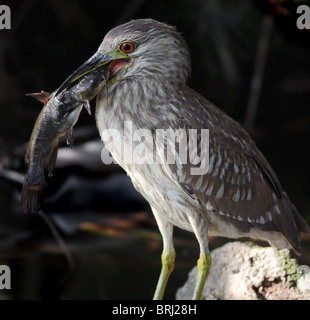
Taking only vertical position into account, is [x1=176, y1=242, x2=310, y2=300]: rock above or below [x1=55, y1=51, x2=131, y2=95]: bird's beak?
below

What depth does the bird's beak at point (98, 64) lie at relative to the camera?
2.45m

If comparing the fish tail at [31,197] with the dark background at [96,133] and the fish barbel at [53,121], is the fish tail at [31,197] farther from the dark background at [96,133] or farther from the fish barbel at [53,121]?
the dark background at [96,133]

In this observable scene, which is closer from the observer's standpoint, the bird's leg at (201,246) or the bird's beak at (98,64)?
the bird's beak at (98,64)

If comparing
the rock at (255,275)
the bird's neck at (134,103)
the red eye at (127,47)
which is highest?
the red eye at (127,47)

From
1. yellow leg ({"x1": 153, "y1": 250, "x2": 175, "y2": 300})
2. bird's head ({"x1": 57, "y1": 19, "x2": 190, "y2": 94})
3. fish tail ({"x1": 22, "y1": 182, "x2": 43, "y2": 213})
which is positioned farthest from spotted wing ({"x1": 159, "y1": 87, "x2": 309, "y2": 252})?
fish tail ({"x1": 22, "y1": 182, "x2": 43, "y2": 213})

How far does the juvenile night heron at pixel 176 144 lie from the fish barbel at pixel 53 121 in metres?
0.04

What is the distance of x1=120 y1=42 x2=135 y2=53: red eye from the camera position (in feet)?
8.22

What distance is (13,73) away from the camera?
23.0 feet

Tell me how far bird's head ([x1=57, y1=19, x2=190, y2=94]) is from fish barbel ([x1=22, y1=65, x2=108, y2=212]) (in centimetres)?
3
